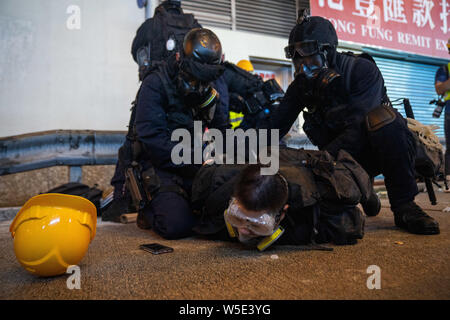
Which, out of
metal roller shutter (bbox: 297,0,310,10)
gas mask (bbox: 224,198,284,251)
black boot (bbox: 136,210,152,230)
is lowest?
black boot (bbox: 136,210,152,230)

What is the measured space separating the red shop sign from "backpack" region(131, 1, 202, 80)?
2315mm

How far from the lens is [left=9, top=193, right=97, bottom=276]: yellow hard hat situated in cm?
113

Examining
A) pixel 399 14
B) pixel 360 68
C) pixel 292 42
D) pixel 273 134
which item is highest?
pixel 399 14

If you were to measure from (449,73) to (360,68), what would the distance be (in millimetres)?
2865

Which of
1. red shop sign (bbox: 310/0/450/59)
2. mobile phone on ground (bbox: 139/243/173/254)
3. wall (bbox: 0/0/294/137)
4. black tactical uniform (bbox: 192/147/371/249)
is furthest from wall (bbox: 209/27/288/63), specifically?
mobile phone on ground (bbox: 139/243/173/254)

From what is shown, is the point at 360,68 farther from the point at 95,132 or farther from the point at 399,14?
the point at 399,14

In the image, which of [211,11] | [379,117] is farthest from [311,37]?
[211,11]

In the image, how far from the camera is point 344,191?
4.93 feet

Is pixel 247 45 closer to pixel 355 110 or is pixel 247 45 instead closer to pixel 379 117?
pixel 355 110

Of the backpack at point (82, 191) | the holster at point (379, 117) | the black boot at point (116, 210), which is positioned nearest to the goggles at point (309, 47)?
the holster at point (379, 117)

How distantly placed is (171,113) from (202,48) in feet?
1.57

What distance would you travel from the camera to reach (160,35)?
3.02 m

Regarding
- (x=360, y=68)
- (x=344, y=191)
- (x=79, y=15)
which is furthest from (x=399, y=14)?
(x=344, y=191)

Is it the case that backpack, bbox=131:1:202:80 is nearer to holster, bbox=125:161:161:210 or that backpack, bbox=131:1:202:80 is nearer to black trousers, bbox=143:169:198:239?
holster, bbox=125:161:161:210
